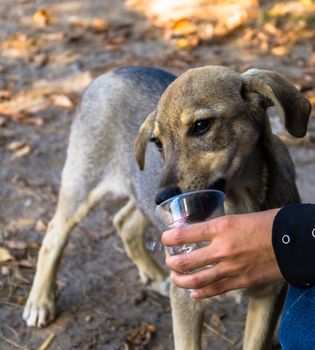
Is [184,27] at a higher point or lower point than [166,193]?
lower

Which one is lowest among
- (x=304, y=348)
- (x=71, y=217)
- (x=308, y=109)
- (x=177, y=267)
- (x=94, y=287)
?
(x=94, y=287)

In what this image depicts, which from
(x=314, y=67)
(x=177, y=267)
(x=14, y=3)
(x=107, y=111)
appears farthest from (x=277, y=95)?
(x=14, y=3)

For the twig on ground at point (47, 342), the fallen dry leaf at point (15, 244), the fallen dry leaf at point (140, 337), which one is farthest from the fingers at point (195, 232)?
the fallen dry leaf at point (15, 244)

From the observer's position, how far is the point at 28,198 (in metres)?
4.91

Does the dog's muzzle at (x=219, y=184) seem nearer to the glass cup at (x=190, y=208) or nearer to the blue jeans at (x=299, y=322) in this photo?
the glass cup at (x=190, y=208)

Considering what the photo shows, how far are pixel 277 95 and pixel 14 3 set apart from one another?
640cm

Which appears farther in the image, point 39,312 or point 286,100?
point 39,312

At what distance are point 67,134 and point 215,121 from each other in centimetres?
301

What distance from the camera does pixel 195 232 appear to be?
7.70 ft

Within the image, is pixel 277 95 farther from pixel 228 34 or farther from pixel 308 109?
pixel 228 34

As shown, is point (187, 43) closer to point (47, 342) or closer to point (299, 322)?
point (47, 342)

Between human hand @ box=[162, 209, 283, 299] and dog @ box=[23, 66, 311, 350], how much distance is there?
0.34 metres

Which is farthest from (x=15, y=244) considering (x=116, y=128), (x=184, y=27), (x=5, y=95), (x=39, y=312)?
(x=184, y=27)

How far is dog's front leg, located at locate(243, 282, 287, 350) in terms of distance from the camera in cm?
315
